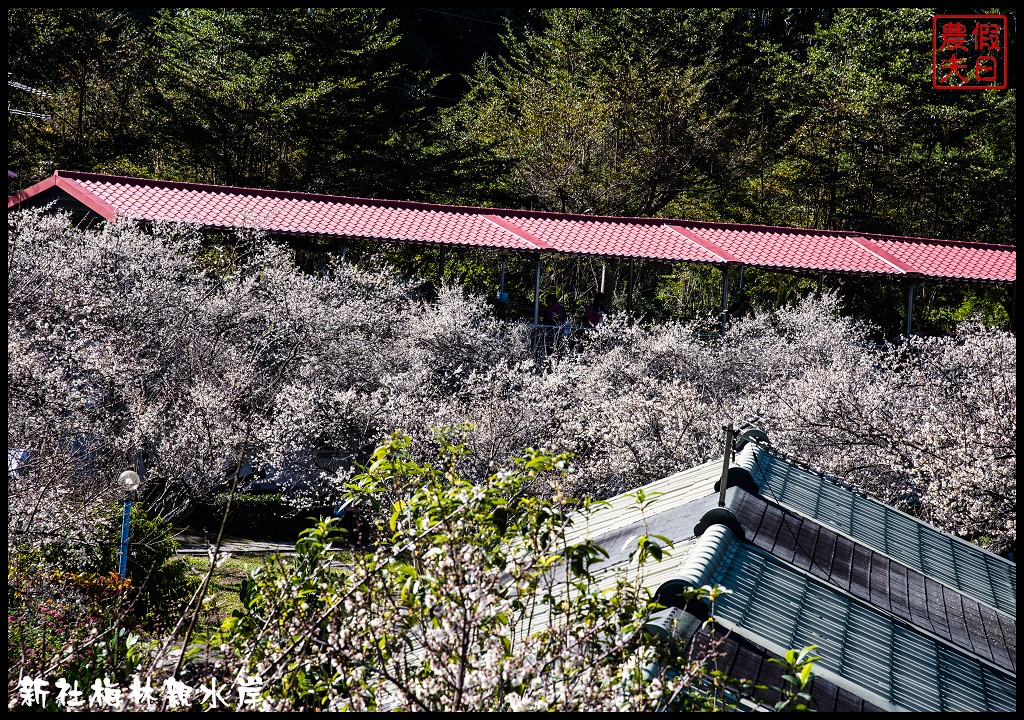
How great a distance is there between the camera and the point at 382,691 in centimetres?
356

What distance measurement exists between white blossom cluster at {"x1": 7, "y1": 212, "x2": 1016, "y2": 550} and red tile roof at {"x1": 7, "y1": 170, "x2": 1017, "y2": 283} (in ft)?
2.95

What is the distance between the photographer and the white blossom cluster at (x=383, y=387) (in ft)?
38.1

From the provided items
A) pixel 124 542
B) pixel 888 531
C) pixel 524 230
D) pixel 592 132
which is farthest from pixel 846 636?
pixel 592 132

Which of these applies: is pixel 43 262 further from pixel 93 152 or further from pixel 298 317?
pixel 93 152

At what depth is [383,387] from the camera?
1677 cm

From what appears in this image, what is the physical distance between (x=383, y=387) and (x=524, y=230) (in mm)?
6378

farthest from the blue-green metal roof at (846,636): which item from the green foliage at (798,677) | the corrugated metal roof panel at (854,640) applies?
the green foliage at (798,677)

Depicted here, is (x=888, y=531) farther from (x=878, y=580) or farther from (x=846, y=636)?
(x=846, y=636)

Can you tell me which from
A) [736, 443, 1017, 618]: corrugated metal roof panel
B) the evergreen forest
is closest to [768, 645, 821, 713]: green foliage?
[736, 443, 1017, 618]: corrugated metal roof panel

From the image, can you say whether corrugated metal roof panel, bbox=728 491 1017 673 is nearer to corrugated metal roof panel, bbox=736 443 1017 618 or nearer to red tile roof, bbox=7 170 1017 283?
corrugated metal roof panel, bbox=736 443 1017 618

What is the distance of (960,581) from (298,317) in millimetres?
A: 13508

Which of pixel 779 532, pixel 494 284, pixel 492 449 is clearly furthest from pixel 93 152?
pixel 779 532

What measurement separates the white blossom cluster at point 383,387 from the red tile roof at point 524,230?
90 cm

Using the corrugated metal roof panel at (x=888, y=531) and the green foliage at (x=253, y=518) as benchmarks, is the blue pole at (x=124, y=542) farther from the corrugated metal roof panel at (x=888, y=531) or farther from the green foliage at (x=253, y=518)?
the green foliage at (x=253, y=518)
